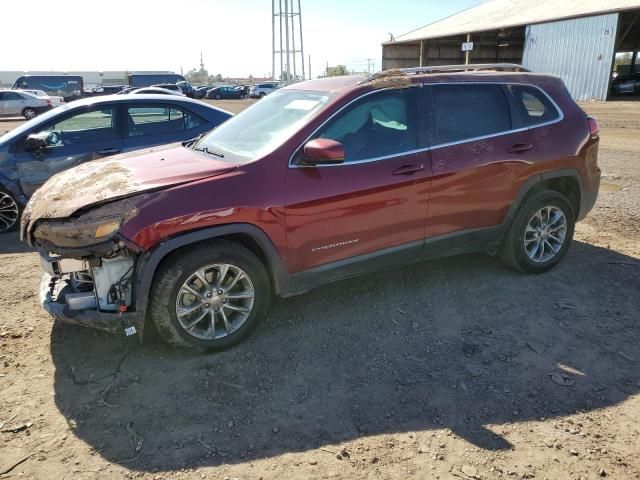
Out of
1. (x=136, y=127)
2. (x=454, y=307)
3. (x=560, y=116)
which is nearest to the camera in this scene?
(x=454, y=307)

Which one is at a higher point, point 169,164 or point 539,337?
point 169,164

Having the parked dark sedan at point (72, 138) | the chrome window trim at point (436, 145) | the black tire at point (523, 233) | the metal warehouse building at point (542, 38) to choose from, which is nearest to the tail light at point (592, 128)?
the chrome window trim at point (436, 145)

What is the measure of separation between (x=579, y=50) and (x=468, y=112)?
85.2ft

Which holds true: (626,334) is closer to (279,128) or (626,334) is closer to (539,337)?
(539,337)

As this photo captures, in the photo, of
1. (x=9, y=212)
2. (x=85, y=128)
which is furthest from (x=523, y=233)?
(x=9, y=212)

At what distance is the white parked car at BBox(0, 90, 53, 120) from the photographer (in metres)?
26.5

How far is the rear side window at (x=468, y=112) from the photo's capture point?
4.02 m

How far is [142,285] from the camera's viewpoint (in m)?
3.10

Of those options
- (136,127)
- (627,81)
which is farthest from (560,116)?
(627,81)

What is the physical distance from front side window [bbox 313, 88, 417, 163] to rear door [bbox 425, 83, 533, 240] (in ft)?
0.77

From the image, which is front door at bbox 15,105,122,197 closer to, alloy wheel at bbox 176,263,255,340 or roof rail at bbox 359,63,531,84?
alloy wheel at bbox 176,263,255,340

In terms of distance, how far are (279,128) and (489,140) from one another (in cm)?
179

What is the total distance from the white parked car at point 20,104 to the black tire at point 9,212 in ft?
78.8

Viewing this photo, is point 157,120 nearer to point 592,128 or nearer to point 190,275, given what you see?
point 190,275
